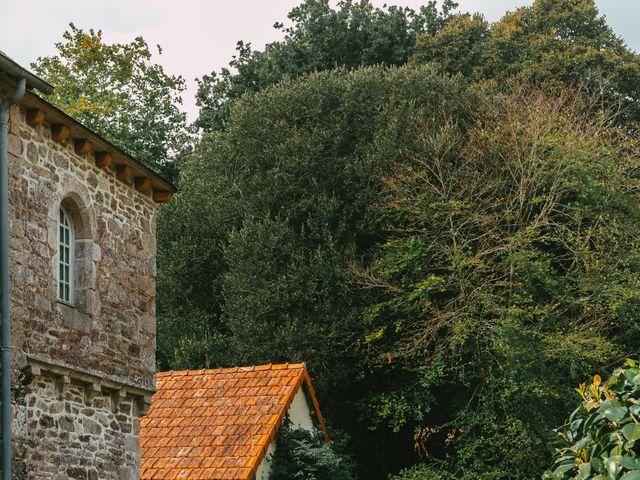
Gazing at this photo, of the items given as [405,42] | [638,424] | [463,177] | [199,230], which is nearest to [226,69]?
[405,42]

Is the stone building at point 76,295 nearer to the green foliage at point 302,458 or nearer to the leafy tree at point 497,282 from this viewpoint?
the green foliage at point 302,458

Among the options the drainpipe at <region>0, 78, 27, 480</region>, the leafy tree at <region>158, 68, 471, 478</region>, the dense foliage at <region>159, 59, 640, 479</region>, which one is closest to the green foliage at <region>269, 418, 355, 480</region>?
the dense foliage at <region>159, 59, 640, 479</region>

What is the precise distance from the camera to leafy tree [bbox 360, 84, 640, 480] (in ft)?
70.2

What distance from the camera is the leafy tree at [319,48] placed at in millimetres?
31875

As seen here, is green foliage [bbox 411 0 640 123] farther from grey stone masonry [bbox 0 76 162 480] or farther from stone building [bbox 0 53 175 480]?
grey stone masonry [bbox 0 76 162 480]

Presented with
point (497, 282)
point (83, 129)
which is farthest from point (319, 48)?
point (83, 129)

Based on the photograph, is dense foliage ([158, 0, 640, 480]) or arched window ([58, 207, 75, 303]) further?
dense foliage ([158, 0, 640, 480])

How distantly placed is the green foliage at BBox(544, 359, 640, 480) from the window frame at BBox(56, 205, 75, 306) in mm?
6514

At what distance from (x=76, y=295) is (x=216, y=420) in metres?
5.25

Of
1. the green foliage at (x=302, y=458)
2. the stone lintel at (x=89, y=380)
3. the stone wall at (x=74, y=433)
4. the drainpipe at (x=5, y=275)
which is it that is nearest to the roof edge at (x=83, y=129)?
the drainpipe at (x=5, y=275)

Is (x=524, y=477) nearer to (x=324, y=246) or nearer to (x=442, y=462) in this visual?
(x=442, y=462)

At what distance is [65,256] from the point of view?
12828mm

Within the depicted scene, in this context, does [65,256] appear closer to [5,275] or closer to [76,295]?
[76,295]

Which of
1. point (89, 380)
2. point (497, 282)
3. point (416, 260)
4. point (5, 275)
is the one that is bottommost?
point (89, 380)
